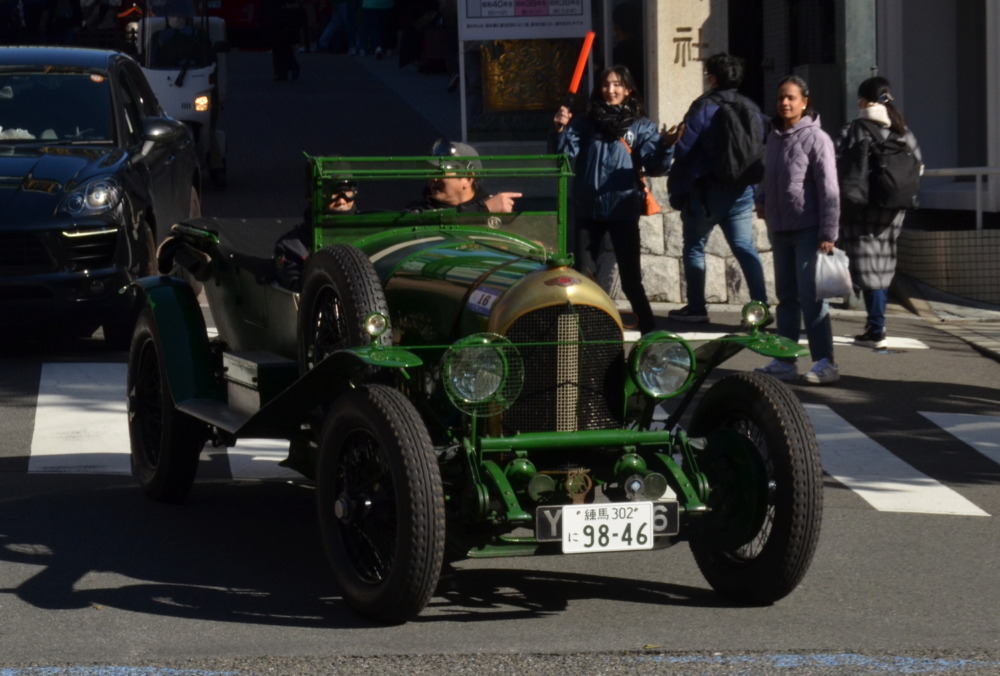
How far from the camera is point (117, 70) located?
1148cm

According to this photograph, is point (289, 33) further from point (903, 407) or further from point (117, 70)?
point (903, 407)

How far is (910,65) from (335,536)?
1112 cm

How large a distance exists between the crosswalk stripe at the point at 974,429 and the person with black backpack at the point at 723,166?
2.07m

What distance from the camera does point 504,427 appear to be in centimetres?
592

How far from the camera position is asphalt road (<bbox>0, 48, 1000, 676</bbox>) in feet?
17.5

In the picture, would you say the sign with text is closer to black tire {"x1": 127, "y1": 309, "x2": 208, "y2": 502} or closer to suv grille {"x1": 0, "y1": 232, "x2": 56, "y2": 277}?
suv grille {"x1": 0, "y1": 232, "x2": 56, "y2": 277}

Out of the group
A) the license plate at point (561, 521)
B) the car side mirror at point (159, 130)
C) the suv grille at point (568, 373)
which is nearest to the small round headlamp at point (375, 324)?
the suv grille at point (568, 373)

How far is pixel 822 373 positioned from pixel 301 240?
14.8 ft

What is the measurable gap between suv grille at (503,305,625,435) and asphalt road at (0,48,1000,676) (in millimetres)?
659

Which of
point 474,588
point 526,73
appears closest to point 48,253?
point 474,588

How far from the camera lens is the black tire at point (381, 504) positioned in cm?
531

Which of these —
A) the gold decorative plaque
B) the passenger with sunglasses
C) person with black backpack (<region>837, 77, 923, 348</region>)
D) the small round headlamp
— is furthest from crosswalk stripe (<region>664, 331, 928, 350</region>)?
the small round headlamp

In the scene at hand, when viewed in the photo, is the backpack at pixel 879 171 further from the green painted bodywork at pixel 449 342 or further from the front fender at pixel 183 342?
A: the front fender at pixel 183 342

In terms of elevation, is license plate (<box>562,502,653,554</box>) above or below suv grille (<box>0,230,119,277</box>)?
below
